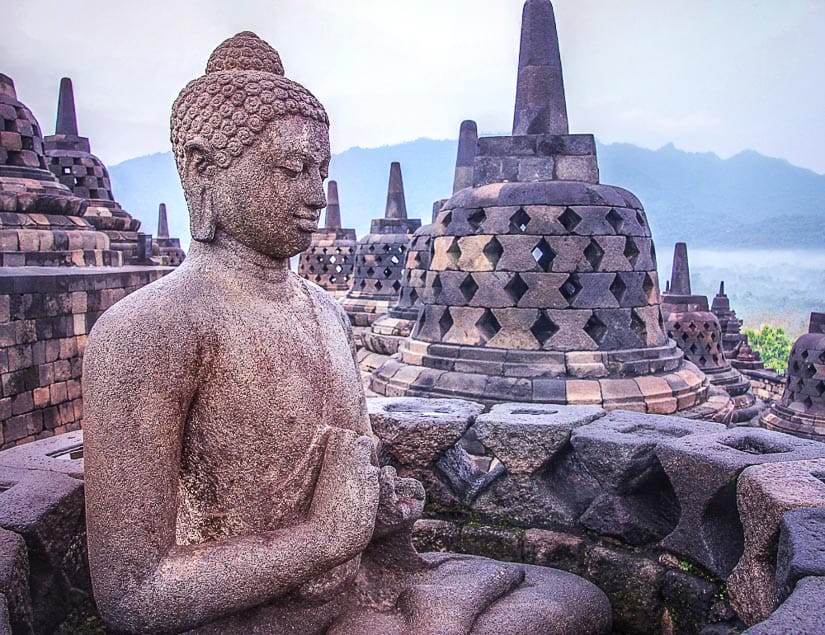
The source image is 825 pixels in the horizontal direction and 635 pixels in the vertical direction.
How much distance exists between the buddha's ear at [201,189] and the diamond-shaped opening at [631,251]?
3187 mm

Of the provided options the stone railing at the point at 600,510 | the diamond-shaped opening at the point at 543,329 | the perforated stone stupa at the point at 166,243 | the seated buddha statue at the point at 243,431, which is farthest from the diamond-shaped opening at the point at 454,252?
the perforated stone stupa at the point at 166,243

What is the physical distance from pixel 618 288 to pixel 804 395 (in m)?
6.55

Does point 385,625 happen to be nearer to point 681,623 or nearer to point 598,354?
point 681,623

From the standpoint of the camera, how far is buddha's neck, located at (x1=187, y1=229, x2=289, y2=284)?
1.53m

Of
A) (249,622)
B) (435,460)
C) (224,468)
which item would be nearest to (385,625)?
(249,622)

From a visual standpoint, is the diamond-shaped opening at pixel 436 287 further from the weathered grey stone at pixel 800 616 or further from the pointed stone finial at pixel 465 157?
the pointed stone finial at pixel 465 157

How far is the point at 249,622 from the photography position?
1450mm

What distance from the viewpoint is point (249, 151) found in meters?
1.47

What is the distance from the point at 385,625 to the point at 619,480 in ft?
3.12

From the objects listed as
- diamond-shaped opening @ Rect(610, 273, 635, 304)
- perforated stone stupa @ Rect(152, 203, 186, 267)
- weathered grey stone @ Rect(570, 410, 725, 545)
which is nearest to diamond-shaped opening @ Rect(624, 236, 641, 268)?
diamond-shaped opening @ Rect(610, 273, 635, 304)

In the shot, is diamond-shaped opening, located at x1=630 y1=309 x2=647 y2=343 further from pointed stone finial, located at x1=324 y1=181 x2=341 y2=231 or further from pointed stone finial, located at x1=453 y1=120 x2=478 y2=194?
pointed stone finial, located at x1=324 y1=181 x2=341 y2=231

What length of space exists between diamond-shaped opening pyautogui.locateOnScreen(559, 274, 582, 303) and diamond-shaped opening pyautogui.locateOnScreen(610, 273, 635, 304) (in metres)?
0.21

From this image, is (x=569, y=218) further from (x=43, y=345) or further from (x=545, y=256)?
(x=43, y=345)

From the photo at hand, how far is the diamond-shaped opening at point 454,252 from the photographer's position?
4.32 metres
